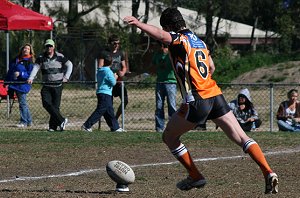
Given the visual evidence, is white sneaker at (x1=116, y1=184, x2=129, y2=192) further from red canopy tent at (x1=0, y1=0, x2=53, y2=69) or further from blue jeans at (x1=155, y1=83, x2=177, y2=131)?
red canopy tent at (x1=0, y1=0, x2=53, y2=69)

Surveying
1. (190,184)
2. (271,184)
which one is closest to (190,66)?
(190,184)

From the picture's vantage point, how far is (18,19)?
2161 cm

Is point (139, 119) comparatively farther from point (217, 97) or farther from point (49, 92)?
point (217, 97)

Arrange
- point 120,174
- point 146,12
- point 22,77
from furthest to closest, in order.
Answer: point 146,12
point 22,77
point 120,174

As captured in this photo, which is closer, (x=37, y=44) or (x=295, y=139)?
(x=295, y=139)

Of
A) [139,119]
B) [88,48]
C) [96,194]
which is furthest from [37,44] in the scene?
[96,194]

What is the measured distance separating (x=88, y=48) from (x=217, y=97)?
3516 centimetres

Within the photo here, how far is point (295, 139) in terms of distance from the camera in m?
16.8

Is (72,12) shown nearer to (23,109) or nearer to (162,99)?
(23,109)

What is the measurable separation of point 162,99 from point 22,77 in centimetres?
342

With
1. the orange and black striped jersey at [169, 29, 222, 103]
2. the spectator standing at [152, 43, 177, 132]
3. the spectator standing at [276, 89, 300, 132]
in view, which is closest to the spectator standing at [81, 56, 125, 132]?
the spectator standing at [152, 43, 177, 132]

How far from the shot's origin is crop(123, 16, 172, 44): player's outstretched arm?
8945 mm

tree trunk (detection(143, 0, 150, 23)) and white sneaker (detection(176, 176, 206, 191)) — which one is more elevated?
white sneaker (detection(176, 176, 206, 191))

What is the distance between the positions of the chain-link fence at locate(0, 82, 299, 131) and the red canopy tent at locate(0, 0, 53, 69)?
1460 mm
